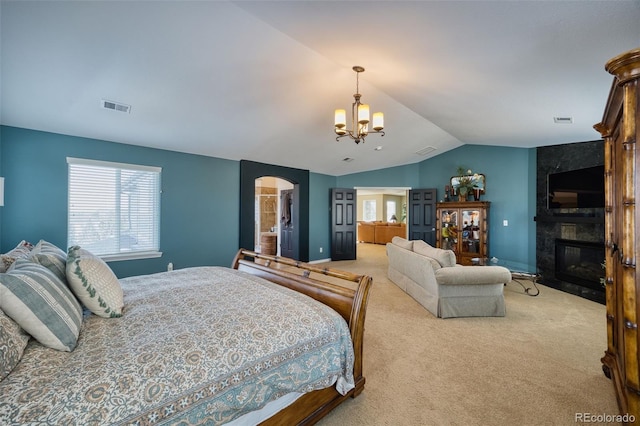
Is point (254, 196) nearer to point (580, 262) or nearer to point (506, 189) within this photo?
point (506, 189)

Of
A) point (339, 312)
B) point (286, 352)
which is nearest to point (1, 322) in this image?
point (286, 352)

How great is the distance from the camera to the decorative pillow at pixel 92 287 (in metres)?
1.53

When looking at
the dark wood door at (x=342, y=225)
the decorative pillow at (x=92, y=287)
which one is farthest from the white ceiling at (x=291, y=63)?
the dark wood door at (x=342, y=225)

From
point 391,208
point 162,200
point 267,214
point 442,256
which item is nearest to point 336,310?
point 442,256

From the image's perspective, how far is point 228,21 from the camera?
95.7 inches

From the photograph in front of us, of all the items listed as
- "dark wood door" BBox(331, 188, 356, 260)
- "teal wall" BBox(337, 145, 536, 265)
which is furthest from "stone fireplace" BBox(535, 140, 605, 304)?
"dark wood door" BBox(331, 188, 356, 260)

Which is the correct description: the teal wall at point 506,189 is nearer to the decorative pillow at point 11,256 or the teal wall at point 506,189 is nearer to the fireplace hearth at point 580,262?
the fireplace hearth at point 580,262

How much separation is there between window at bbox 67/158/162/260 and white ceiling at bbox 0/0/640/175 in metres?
0.53

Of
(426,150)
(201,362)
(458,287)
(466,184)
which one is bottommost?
(458,287)

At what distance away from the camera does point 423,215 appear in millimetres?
7277

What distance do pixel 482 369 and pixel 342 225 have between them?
5.45 metres

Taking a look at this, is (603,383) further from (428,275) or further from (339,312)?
(339,312)

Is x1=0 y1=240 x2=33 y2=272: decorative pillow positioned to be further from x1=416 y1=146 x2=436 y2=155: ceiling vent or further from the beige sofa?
x1=416 y1=146 x2=436 y2=155: ceiling vent

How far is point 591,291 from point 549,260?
0.95 m
